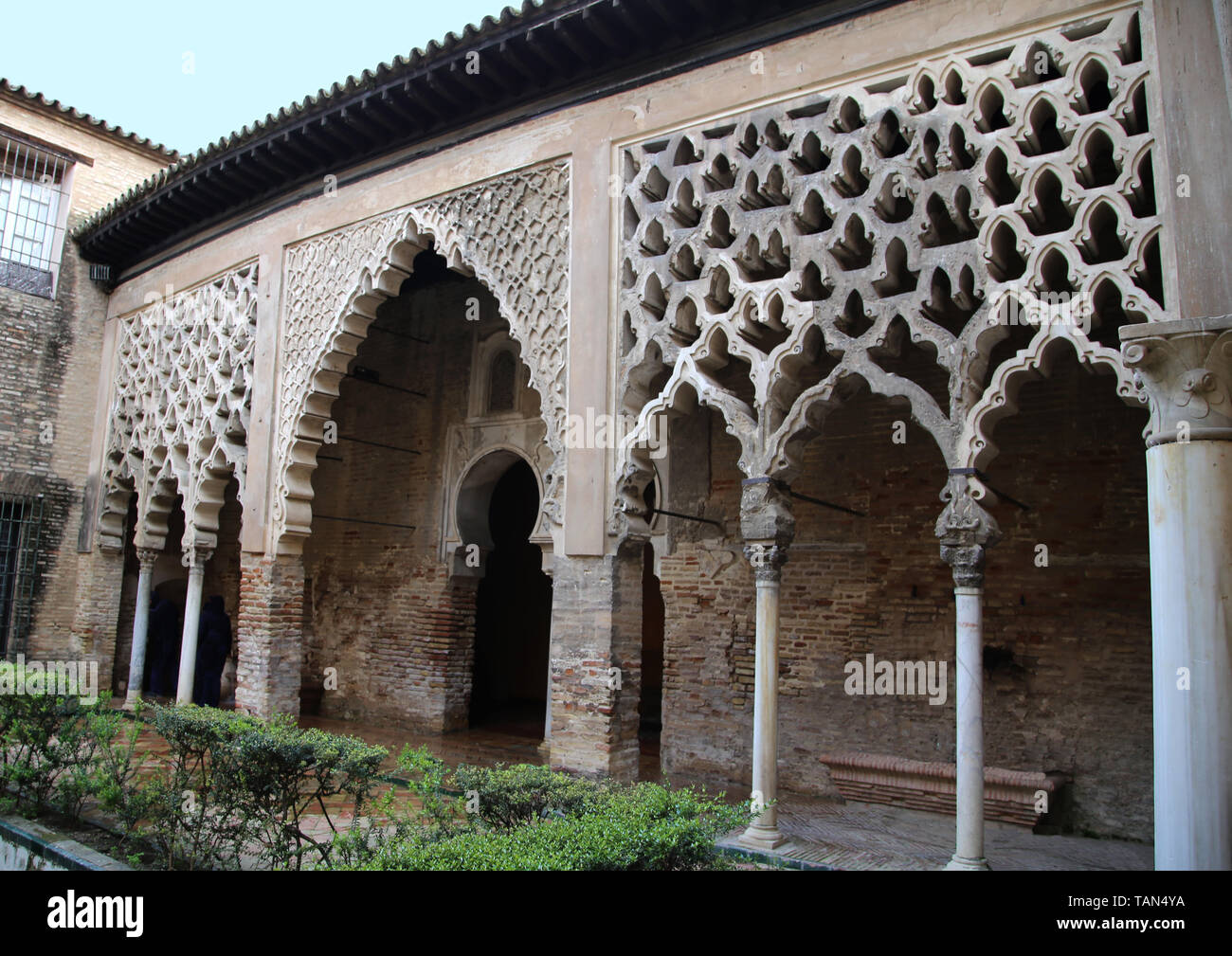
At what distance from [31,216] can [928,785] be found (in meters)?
13.8

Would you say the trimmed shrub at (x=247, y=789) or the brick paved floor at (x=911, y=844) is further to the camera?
the brick paved floor at (x=911, y=844)

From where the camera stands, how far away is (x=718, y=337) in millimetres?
7211

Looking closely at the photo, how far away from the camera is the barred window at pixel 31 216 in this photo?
514 inches

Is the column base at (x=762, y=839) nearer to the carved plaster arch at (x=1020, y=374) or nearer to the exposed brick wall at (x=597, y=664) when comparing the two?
the exposed brick wall at (x=597, y=664)

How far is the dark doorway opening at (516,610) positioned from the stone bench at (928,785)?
6.65 m

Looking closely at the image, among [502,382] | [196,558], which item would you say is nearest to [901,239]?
[502,382]

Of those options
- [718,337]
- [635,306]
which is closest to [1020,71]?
[718,337]

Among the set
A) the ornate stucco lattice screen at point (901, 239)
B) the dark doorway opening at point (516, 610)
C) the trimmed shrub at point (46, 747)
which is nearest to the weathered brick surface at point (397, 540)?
the dark doorway opening at point (516, 610)

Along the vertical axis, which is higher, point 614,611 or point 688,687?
point 614,611

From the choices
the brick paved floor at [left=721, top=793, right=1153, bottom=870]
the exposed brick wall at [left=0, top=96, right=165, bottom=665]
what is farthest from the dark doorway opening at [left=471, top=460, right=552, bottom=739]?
the brick paved floor at [left=721, top=793, right=1153, bottom=870]

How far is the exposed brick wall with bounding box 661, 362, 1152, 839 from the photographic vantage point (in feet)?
24.6
